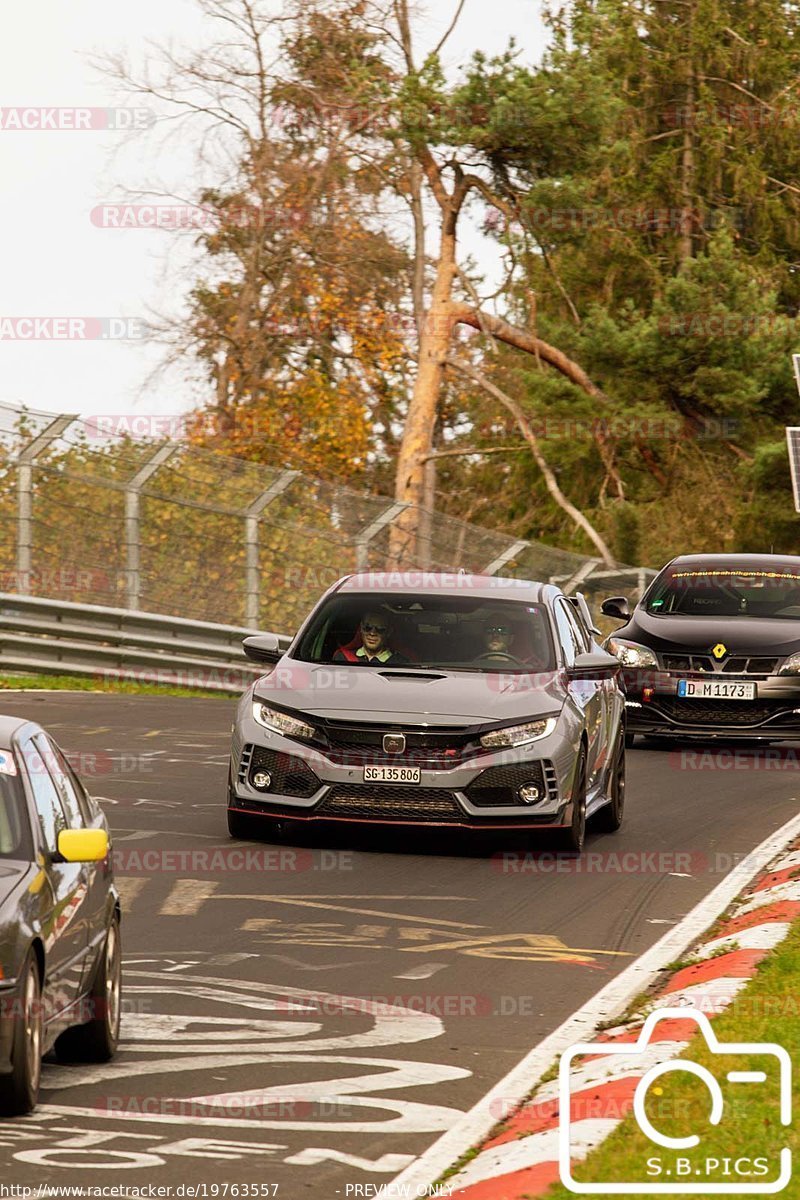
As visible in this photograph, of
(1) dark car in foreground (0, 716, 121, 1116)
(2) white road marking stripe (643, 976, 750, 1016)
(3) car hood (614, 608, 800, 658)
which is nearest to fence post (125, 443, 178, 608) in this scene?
(3) car hood (614, 608, 800, 658)

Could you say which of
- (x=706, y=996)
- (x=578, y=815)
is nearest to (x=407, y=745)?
(x=578, y=815)

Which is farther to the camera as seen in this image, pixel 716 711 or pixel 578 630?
pixel 716 711

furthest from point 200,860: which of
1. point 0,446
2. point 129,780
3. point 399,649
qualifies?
point 0,446

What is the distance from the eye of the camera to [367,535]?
2917 centimetres

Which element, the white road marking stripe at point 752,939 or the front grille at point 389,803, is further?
the front grille at point 389,803

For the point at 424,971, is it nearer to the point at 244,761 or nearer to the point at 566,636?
the point at 244,761

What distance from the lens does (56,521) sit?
89.1 ft

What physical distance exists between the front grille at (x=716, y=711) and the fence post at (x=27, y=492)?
9270 millimetres

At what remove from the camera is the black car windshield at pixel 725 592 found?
21125 mm

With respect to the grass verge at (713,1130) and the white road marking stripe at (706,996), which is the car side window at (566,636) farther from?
the grass verge at (713,1130)

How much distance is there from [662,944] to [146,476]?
17.6 meters

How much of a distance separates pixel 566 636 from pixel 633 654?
5.80 meters

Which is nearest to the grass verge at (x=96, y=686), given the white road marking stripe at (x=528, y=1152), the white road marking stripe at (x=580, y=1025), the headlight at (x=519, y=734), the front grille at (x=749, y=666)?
the front grille at (x=749, y=666)

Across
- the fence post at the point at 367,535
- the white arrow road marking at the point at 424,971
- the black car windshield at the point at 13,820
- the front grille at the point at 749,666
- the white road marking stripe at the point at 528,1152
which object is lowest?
the white arrow road marking at the point at 424,971
